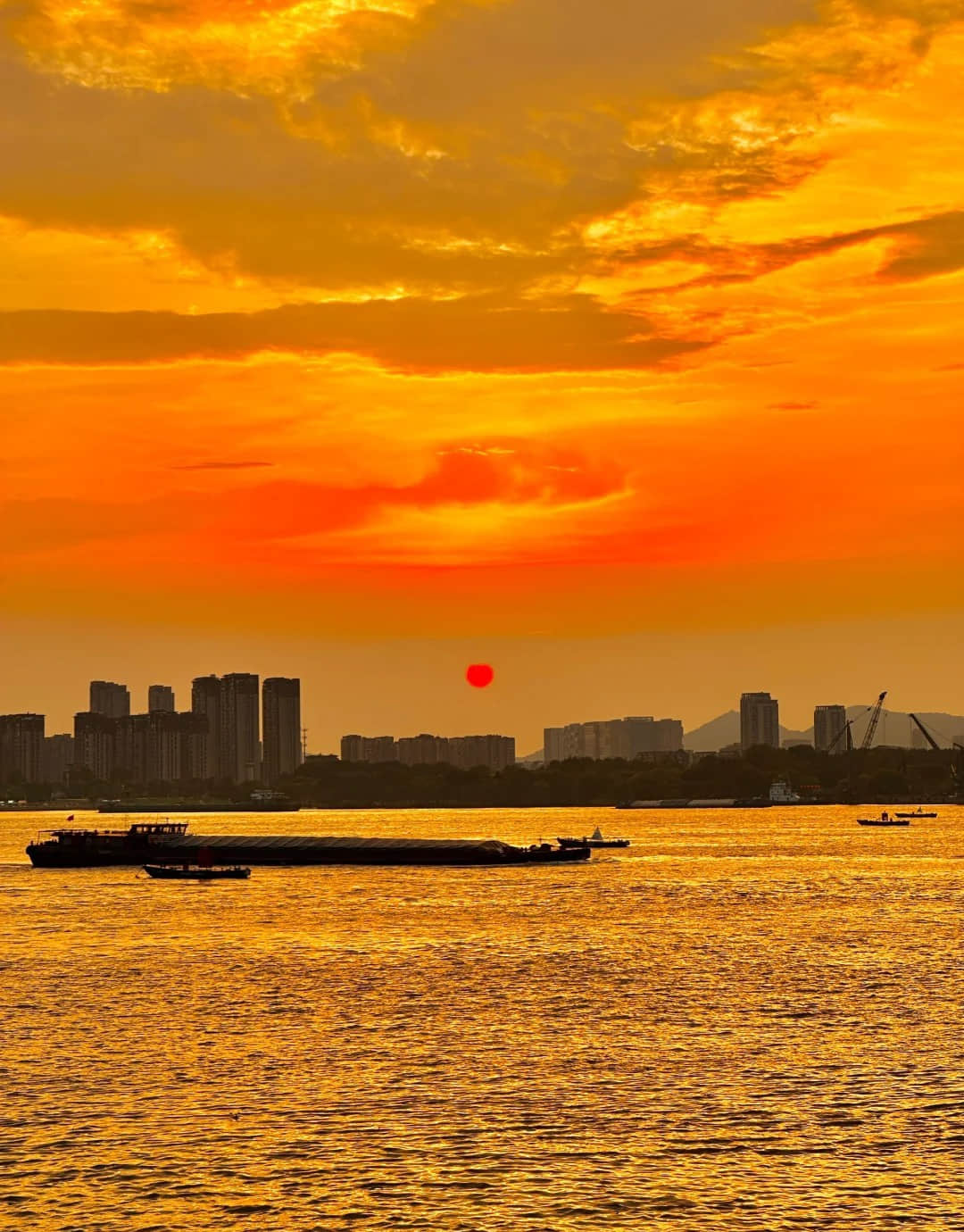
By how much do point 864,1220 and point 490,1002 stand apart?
45.7 m

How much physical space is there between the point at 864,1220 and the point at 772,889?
146 meters

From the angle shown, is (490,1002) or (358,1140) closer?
(358,1140)

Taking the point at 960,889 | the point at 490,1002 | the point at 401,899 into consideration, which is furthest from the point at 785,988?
the point at 960,889

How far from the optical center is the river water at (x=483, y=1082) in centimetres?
5106

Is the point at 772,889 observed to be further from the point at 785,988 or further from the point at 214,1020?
the point at 214,1020

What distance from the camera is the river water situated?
5106cm

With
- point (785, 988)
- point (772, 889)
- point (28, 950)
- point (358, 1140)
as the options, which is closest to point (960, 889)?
point (772, 889)

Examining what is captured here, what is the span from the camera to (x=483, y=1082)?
2714 inches

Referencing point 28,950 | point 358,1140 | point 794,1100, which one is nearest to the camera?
point 358,1140

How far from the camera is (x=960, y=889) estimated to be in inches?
7470

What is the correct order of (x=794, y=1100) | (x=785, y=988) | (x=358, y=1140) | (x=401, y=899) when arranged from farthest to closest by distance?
(x=401, y=899)
(x=785, y=988)
(x=794, y=1100)
(x=358, y=1140)

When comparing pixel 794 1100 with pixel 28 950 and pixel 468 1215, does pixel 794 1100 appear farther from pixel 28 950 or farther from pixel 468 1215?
pixel 28 950

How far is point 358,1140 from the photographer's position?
59031 millimetres

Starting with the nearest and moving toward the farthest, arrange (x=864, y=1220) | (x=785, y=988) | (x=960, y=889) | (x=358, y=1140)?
(x=864, y=1220), (x=358, y=1140), (x=785, y=988), (x=960, y=889)
